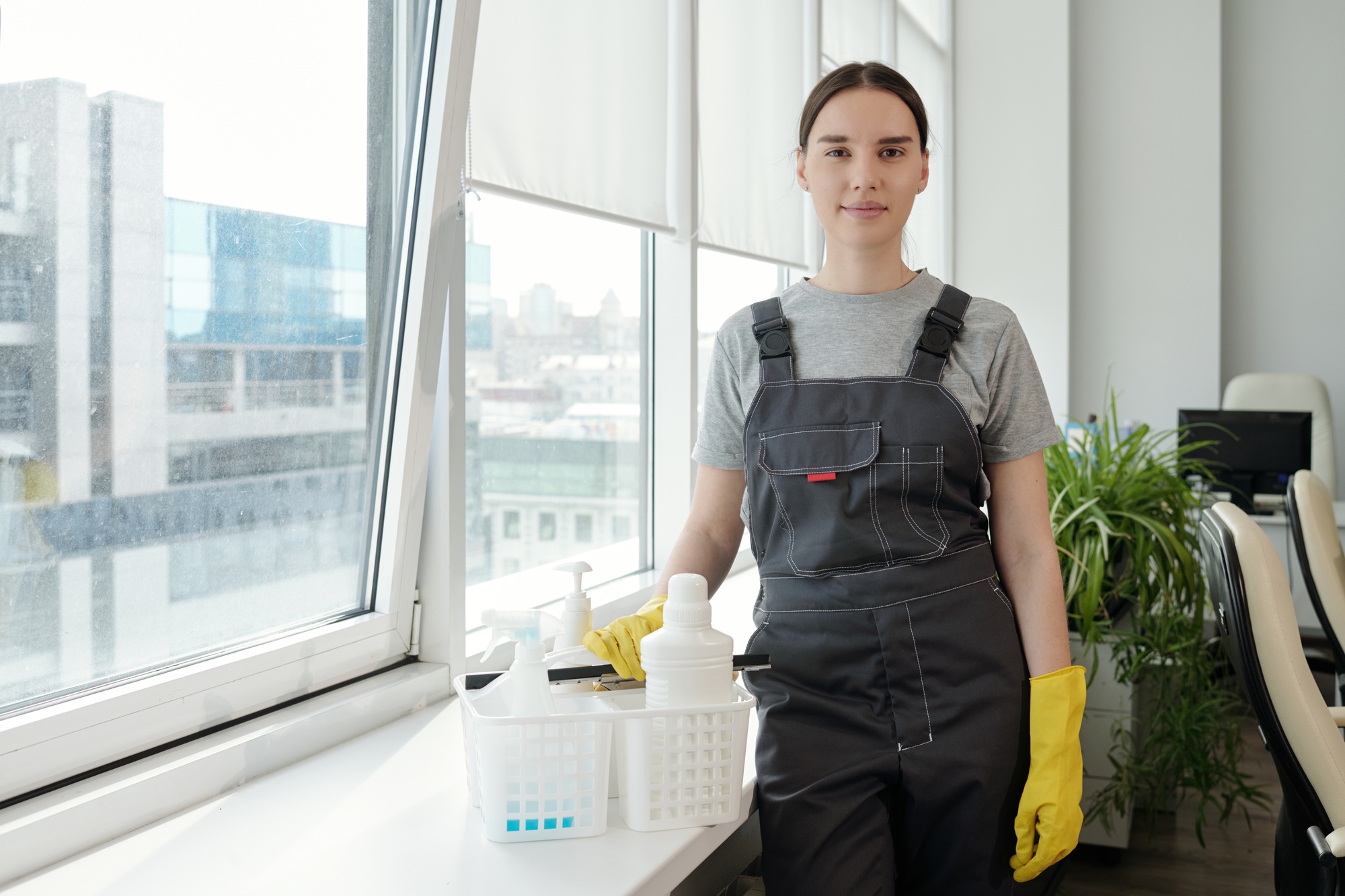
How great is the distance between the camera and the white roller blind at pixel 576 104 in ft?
6.10

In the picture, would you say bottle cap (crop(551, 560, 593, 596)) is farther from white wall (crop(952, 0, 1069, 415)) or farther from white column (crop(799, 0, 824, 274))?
white wall (crop(952, 0, 1069, 415))

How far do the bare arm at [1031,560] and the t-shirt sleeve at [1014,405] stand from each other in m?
0.02

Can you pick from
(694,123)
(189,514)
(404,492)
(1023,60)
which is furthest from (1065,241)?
(189,514)

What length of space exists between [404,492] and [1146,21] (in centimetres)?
565

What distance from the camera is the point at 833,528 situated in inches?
52.3

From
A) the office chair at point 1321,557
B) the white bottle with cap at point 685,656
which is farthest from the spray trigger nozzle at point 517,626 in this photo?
the office chair at point 1321,557

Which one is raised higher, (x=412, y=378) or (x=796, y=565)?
(x=412, y=378)

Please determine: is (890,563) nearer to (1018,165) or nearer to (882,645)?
(882,645)

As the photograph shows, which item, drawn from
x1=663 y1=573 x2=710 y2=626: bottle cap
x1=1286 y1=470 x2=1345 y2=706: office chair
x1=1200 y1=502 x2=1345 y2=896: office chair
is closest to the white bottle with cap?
x1=663 y1=573 x2=710 y2=626: bottle cap

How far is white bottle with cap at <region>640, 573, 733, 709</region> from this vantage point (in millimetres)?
1113

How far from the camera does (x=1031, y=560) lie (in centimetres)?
138

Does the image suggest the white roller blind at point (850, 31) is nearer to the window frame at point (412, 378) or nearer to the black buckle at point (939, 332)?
the window frame at point (412, 378)

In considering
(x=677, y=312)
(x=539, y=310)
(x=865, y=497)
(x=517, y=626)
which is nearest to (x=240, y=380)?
(x=517, y=626)

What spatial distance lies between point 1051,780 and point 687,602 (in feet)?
1.78
